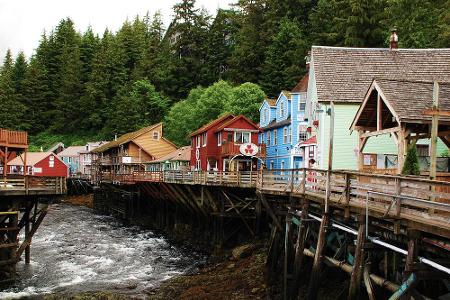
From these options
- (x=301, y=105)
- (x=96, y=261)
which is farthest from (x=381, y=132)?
(x=301, y=105)

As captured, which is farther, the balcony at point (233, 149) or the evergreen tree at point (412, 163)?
the balcony at point (233, 149)

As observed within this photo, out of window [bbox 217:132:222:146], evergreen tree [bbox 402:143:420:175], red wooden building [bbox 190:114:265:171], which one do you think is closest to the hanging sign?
red wooden building [bbox 190:114:265:171]

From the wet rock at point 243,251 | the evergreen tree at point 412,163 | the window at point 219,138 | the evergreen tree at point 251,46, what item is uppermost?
the evergreen tree at point 251,46

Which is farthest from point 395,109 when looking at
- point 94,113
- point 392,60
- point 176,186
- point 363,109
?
point 94,113

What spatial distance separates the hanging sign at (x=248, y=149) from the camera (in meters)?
38.0

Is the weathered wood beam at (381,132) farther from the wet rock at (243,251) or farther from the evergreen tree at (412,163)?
the wet rock at (243,251)

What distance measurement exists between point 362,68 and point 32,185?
61.4ft

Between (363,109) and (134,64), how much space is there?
87108 millimetres

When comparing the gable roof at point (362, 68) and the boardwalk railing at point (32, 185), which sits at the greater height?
the gable roof at point (362, 68)

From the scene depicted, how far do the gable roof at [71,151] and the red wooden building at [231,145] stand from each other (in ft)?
174

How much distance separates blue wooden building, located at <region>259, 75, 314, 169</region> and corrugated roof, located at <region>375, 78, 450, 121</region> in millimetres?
17829

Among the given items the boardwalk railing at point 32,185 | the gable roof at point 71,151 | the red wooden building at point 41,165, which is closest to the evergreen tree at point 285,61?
the red wooden building at point 41,165

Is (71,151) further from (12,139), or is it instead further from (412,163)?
(412,163)

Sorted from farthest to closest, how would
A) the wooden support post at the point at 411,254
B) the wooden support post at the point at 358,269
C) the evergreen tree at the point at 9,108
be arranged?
the evergreen tree at the point at 9,108 < the wooden support post at the point at 358,269 < the wooden support post at the point at 411,254
